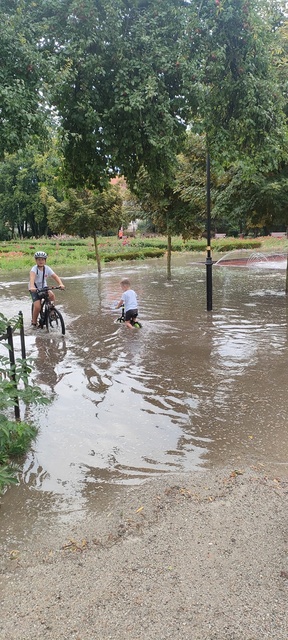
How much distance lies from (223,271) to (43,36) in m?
21.2

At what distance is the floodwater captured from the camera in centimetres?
421

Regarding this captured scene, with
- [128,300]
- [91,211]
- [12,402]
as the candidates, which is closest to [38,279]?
[128,300]

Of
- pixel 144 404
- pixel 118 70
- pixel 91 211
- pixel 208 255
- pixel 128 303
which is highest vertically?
pixel 118 70

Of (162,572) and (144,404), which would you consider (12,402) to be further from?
(144,404)

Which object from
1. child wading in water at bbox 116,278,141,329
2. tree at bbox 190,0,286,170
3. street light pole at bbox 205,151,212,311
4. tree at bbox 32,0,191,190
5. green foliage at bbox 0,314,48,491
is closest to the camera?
green foliage at bbox 0,314,48,491

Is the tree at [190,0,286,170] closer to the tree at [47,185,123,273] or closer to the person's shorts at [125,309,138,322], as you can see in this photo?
the person's shorts at [125,309,138,322]

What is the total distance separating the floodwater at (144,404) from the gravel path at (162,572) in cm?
41

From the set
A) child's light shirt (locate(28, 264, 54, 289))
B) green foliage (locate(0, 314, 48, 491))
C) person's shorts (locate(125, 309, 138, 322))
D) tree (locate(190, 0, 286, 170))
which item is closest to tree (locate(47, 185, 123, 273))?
child's light shirt (locate(28, 264, 54, 289))

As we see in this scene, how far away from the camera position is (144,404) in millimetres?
6121

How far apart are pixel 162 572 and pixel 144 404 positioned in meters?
3.24

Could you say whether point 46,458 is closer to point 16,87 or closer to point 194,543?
point 194,543

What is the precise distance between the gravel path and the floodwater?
1.34 ft

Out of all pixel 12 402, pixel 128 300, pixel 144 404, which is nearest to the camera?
pixel 12 402

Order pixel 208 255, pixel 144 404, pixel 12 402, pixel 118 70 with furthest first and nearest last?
pixel 208 255 → pixel 118 70 → pixel 144 404 → pixel 12 402
